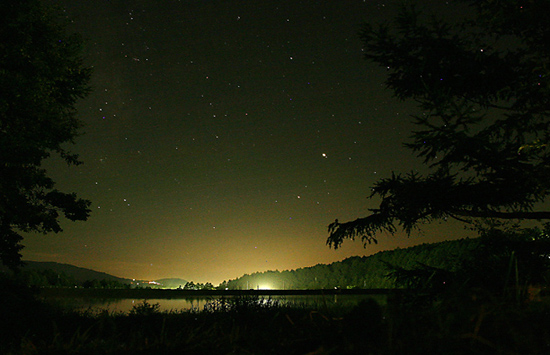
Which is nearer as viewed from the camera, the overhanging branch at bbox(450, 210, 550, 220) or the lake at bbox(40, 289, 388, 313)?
the overhanging branch at bbox(450, 210, 550, 220)

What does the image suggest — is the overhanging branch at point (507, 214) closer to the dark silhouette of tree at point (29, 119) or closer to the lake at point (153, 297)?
the lake at point (153, 297)

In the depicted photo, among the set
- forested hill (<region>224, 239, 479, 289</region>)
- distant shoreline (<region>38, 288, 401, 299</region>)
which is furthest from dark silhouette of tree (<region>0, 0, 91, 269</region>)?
forested hill (<region>224, 239, 479, 289</region>)

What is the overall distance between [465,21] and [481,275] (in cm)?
637

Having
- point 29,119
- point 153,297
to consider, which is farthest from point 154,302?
point 29,119

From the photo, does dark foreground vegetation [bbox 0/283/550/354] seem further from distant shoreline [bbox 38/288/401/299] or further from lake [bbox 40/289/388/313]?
→ distant shoreline [bbox 38/288/401/299]

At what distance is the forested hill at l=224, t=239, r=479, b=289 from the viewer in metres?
14.4

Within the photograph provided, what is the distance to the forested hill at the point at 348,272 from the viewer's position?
1445 cm

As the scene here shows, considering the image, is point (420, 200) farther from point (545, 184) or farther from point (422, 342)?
point (422, 342)

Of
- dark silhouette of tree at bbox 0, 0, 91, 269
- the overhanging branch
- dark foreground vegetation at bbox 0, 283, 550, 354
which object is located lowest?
dark foreground vegetation at bbox 0, 283, 550, 354

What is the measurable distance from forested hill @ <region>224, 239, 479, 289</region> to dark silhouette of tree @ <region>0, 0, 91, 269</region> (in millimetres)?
7248

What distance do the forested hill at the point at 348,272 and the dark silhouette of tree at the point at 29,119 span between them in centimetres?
725

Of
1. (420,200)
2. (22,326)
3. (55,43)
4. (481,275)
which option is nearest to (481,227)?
(420,200)

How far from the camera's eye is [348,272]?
53.1ft

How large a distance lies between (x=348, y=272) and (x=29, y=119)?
1285 centimetres
